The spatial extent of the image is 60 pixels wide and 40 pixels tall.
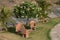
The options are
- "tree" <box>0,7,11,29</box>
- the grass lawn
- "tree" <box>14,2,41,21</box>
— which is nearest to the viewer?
the grass lawn

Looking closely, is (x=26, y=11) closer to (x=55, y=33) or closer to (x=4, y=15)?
(x=4, y=15)

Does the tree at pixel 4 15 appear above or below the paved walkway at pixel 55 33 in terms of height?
above

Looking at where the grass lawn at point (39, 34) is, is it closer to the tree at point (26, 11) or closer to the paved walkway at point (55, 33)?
the paved walkway at point (55, 33)

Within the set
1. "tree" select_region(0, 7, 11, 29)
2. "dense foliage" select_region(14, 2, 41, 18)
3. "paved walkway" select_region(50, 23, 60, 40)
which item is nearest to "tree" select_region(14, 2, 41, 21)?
"dense foliage" select_region(14, 2, 41, 18)

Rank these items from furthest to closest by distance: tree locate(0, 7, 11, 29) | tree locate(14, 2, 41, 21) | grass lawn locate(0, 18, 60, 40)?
tree locate(14, 2, 41, 21) < tree locate(0, 7, 11, 29) < grass lawn locate(0, 18, 60, 40)

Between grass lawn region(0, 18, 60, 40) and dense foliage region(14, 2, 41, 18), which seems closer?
grass lawn region(0, 18, 60, 40)

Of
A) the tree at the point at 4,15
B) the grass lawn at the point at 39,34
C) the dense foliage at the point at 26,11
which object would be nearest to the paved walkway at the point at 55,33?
the grass lawn at the point at 39,34

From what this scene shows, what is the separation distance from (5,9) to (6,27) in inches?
46.4

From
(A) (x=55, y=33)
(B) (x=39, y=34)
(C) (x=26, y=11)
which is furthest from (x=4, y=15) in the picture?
(A) (x=55, y=33)

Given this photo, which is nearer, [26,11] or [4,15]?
[4,15]

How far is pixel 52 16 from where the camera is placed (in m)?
19.4

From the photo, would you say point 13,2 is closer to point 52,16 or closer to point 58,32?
point 52,16

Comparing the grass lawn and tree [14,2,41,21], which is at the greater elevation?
tree [14,2,41,21]

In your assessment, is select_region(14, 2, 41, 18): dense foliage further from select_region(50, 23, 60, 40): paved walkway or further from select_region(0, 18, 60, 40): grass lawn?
select_region(50, 23, 60, 40): paved walkway
